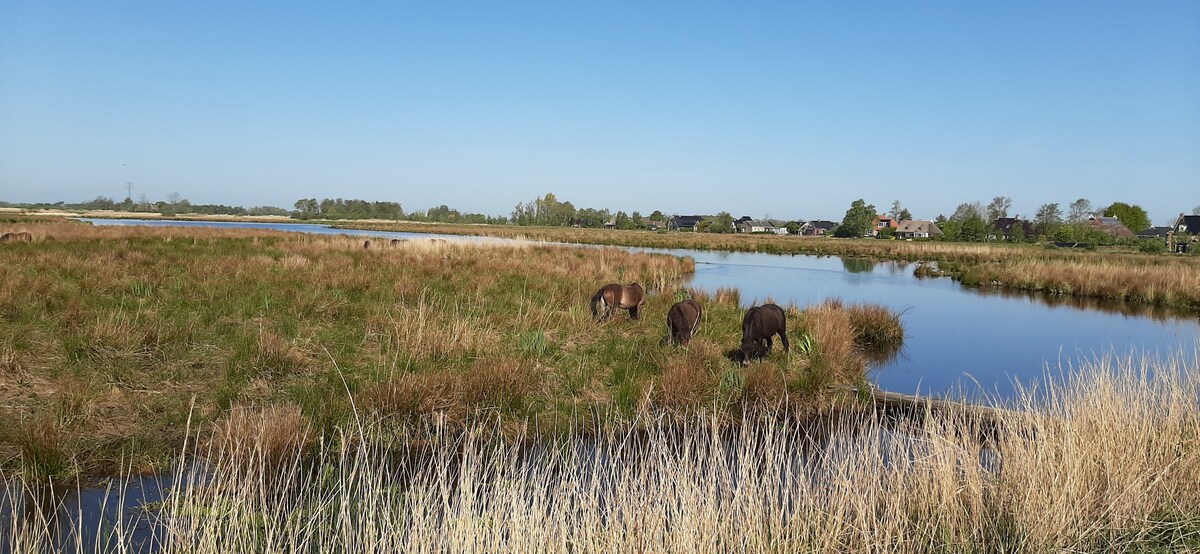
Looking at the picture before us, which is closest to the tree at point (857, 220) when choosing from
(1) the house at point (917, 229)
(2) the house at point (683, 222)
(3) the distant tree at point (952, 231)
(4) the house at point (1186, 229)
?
(3) the distant tree at point (952, 231)

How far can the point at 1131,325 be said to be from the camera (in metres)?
16.2

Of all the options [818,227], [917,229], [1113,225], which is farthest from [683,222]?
[1113,225]

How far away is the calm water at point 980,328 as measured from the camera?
10.4 m

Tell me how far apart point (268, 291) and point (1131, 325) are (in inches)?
831

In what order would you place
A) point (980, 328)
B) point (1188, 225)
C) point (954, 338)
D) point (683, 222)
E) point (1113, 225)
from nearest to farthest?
point (954, 338) → point (980, 328) → point (1188, 225) → point (1113, 225) → point (683, 222)

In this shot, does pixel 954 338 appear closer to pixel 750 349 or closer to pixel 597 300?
pixel 750 349

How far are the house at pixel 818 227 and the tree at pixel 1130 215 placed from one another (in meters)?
44.2

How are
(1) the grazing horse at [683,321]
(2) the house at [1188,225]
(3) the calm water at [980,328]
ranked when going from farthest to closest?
(2) the house at [1188,225], (3) the calm water at [980,328], (1) the grazing horse at [683,321]

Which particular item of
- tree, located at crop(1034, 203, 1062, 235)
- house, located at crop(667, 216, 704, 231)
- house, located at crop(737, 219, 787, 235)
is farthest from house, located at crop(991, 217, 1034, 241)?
house, located at crop(667, 216, 704, 231)

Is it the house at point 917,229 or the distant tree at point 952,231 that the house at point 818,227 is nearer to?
the house at point 917,229

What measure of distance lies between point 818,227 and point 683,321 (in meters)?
126

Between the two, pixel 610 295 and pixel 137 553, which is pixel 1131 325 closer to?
pixel 610 295

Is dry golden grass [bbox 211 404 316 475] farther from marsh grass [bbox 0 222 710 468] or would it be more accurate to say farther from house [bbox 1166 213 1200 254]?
house [bbox 1166 213 1200 254]

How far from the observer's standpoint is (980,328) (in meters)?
15.5
